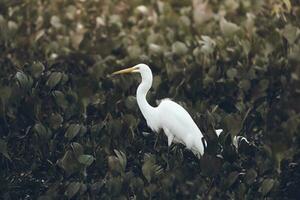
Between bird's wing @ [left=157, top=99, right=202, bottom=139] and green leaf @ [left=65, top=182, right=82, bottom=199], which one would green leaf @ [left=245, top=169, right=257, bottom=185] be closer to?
bird's wing @ [left=157, top=99, right=202, bottom=139]

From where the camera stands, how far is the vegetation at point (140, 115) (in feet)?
19.8

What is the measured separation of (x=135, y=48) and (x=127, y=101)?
36.8 inches

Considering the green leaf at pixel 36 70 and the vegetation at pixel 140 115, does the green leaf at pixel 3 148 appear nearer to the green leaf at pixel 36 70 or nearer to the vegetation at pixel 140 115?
the vegetation at pixel 140 115

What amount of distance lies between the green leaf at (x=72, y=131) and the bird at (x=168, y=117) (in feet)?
2.27

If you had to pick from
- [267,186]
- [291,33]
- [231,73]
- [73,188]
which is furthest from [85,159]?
[291,33]

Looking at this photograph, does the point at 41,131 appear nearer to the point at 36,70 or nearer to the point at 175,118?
the point at 36,70

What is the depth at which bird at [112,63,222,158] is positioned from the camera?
671cm

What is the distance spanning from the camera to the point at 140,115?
710 cm

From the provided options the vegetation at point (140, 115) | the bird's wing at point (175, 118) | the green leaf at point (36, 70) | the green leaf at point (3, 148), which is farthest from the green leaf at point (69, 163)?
the bird's wing at point (175, 118)

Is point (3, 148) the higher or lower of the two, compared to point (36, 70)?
lower

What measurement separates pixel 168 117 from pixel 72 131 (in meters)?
1.13

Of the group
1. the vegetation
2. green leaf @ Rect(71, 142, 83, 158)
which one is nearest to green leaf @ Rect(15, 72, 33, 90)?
the vegetation

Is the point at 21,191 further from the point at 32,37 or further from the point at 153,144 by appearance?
the point at 32,37

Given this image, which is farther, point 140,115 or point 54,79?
point 140,115
